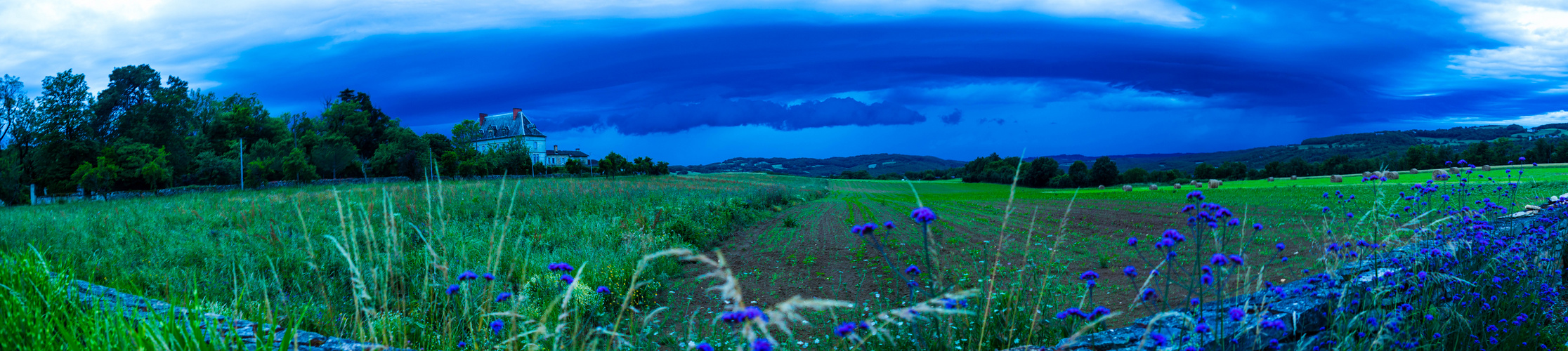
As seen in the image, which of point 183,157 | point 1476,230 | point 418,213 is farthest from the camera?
point 183,157

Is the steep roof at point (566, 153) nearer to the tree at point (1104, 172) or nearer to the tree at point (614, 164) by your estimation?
the tree at point (614, 164)

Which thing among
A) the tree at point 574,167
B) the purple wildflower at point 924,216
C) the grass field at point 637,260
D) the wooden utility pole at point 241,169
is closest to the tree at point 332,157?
the wooden utility pole at point 241,169

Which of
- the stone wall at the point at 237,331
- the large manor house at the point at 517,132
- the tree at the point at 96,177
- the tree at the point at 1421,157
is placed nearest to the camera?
the stone wall at the point at 237,331

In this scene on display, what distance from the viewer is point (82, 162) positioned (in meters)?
30.5

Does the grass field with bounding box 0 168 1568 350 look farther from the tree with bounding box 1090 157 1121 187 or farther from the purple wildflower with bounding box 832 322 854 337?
the tree with bounding box 1090 157 1121 187

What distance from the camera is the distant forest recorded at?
3073 centimetres

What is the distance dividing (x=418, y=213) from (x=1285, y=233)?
13.0m

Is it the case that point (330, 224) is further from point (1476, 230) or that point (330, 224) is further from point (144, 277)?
point (1476, 230)

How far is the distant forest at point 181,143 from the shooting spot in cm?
3073

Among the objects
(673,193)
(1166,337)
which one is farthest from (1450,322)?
(673,193)

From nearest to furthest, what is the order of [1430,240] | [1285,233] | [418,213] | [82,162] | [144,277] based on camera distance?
1. [1430,240]
2. [144,277]
3. [1285,233]
4. [418,213]
5. [82,162]

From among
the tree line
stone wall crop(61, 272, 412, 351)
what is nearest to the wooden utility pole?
stone wall crop(61, 272, 412, 351)

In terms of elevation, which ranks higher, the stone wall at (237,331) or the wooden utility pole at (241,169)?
the wooden utility pole at (241,169)

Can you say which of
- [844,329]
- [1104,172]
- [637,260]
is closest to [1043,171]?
[1104,172]
